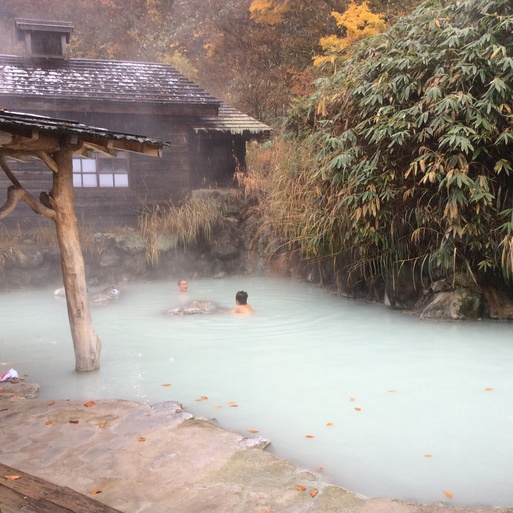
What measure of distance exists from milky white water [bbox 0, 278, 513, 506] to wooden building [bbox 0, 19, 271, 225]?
4.33 metres

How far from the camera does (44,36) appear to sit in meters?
13.4

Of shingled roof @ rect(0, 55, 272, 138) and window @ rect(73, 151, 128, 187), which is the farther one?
window @ rect(73, 151, 128, 187)

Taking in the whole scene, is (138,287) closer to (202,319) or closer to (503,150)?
(202,319)

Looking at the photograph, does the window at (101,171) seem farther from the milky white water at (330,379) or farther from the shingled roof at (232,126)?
the milky white water at (330,379)

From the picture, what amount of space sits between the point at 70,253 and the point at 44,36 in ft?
33.3

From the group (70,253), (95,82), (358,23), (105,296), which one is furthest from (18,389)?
(358,23)

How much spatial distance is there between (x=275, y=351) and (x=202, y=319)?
6.00 ft

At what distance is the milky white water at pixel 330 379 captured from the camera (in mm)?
3691

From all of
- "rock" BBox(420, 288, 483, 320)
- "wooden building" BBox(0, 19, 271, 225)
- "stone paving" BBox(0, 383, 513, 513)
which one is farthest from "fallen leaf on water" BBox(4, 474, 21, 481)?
"wooden building" BBox(0, 19, 271, 225)

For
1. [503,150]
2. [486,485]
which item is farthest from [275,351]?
[503,150]

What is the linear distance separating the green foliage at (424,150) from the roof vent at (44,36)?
7.58 m

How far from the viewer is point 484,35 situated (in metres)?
7.17

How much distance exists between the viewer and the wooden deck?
203cm

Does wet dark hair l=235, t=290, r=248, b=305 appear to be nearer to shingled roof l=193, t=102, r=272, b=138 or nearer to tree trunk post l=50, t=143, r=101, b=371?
tree trunk post l=50, t=143, r=101, b=371
